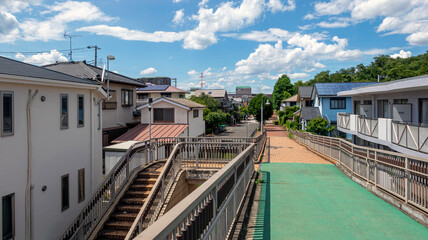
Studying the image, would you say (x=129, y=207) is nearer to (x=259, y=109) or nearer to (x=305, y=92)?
(x=305, y=92)

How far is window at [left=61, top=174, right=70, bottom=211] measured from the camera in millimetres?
9977

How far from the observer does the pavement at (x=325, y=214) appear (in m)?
4.98

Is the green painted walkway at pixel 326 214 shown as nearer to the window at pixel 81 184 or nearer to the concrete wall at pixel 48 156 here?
the concrete wall at pixel 48 156

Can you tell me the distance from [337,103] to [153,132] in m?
23.1

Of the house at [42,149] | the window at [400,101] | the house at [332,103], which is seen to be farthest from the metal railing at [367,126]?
the house at [332,103]

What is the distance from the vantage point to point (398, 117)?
1459cm

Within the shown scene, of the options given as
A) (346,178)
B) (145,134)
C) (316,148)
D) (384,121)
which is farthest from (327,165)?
(145,134)

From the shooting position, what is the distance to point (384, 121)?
14.1 metres

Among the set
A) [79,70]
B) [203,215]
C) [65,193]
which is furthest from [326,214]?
[79,70]

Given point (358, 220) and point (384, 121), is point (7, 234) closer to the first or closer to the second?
point (358, 220)

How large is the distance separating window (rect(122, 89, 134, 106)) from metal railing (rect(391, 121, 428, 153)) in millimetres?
19135

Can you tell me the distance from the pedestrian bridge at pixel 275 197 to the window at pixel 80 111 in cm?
247

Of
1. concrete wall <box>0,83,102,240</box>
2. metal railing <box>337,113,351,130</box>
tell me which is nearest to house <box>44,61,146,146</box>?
concrete wall <box>0,83,102,240</box>

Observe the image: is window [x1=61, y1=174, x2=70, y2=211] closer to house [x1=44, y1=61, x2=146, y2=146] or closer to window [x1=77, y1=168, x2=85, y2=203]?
window [x1=77, y1=168, x2=85, y2=203]
